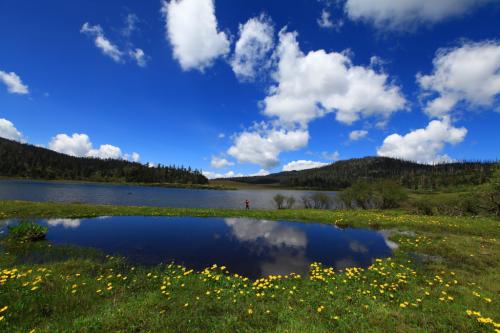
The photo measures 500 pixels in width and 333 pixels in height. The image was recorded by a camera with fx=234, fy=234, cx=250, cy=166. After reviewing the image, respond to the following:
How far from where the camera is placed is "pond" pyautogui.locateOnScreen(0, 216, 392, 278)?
1421 centimetres

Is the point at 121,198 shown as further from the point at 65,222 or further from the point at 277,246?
the point at 277,246

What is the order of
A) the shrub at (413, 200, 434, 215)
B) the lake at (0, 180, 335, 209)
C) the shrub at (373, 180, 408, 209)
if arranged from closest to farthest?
1. the shrub at (413, 200, 434, 215)
2. the shrub at (373, 180, 408, 209)
3. the lake at (0, 180, 335, 209)

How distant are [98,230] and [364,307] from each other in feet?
72.5

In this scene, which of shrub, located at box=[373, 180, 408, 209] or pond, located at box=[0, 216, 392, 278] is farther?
shrub, located at box=[373, 180, 408, 209]

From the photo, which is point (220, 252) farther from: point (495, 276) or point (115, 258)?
point (495, 276)

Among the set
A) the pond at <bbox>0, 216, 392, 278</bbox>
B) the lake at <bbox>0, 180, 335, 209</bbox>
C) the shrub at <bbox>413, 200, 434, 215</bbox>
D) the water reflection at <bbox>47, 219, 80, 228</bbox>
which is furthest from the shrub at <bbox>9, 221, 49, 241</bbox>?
the shrub at <bbox>413, 200, 434, 215</bbox>

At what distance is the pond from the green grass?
5.25 ft

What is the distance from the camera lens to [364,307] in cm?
849

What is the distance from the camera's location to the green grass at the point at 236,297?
7207 mm

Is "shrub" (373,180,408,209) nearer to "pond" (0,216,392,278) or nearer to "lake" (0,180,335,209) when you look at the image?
"lake" (0,180,335,209)

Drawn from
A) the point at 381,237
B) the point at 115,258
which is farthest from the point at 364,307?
the point at 381,237

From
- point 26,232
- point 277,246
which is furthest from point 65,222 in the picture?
point 277,246

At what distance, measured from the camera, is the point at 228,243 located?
61.2ft

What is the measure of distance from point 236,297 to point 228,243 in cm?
951
